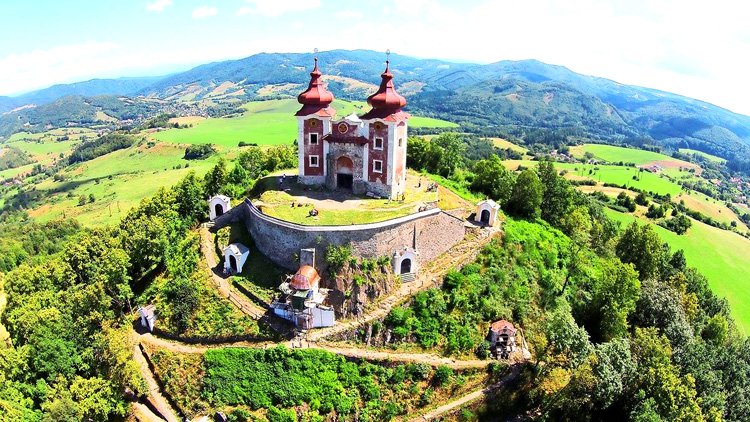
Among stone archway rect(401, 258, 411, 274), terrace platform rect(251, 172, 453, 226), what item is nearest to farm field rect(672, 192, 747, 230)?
terrace platform rect(251, 172, 453, 226)

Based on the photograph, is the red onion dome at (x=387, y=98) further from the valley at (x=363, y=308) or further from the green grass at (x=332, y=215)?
the green grass at (x=332, y=215)

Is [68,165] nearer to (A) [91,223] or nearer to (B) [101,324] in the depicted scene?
(A) [91,223]

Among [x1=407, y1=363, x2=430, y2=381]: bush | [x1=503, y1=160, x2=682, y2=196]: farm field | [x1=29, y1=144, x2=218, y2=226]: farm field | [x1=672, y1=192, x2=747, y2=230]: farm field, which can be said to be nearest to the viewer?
[x1=407, y1=363, x2=430, y2=381]: bush

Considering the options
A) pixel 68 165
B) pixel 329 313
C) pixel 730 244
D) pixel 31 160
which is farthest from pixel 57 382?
pixel 31 160

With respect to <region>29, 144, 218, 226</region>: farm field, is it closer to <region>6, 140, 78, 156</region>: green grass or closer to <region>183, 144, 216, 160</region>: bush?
<region>183, 144, 216, 160</region>: bush

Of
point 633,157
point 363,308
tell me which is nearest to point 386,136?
point 363,308

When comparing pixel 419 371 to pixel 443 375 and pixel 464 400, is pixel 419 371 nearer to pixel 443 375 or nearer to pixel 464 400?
pixel 443 375
